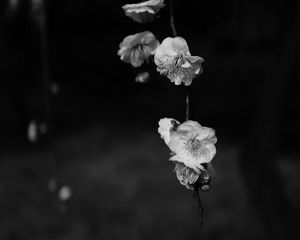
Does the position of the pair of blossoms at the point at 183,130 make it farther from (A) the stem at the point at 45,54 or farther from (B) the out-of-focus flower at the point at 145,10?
(A) the stem at the point at 45,54

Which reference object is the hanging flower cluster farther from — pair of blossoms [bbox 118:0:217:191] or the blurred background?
the blurred background

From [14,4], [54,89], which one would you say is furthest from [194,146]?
[14,4]

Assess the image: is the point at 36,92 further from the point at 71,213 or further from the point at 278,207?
the point at 278,207

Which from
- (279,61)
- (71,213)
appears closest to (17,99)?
(71,213)

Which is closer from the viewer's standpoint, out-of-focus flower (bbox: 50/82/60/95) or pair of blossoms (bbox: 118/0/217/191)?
pair of blossoms (bbox: 118/0/217/191)

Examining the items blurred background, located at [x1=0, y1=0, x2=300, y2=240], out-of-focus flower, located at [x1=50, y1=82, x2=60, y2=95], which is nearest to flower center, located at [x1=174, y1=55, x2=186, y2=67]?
out-of-focus flower, located at [x1=50, y1=82, x2=60, y2=95]

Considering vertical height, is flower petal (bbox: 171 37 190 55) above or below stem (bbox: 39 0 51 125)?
above

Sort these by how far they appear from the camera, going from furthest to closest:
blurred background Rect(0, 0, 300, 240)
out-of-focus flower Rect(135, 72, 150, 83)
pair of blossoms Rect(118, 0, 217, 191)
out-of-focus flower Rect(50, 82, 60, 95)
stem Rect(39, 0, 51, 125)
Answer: blurred background Rect(0, 0, 300, 240) < out-of-focus flower Rect(50, 82, 60, 95) < stem Rect(39, 0, 51, 125) < out-of-focus flower Rect(135, 72, 150, 83) < pair of blossoms Rect(118, 0, 217, 191)
